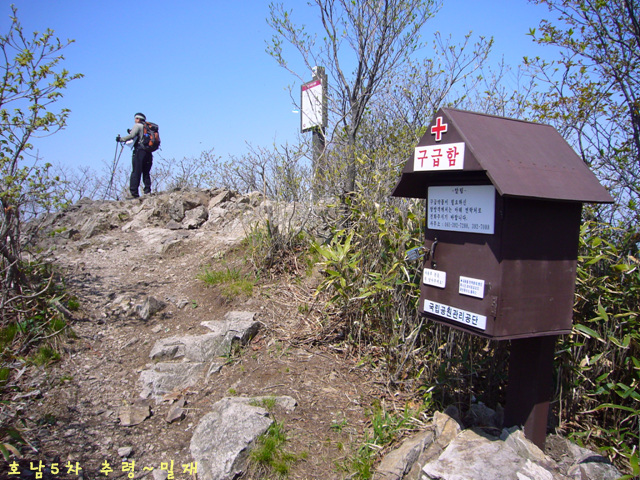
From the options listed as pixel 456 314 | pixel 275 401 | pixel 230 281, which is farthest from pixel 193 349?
pixel 456 314

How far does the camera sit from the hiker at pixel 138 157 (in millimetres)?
8953

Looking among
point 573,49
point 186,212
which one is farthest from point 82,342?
point 573,49

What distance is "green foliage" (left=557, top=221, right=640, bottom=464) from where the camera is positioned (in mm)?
2916

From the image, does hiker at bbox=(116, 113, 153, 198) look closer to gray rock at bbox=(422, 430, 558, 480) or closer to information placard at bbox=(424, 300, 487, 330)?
information placard at bbox=(424, 300, 487, 330)

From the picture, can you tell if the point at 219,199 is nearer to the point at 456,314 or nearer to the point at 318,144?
the point at 318,144

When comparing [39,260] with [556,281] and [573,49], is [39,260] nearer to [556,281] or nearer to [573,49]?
[556,281]

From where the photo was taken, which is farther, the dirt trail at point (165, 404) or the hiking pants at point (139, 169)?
the hiking pants at point (139, 169)

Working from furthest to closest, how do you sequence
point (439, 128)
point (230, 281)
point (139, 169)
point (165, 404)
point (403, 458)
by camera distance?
point (139, 169), point (230, 281), point (165, 404), point (403, 458), point (439, 128)

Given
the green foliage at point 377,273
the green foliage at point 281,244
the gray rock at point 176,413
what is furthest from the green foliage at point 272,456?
the green foliage at point 281,244

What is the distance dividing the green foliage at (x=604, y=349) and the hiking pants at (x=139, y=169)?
8.04 m

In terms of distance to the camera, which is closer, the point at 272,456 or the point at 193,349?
the point at 272,456

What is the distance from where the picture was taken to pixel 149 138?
8.95 m

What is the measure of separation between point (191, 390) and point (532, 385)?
2.54 m

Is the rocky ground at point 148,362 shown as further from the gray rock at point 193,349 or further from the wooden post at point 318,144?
the wooden post at point 318,144
